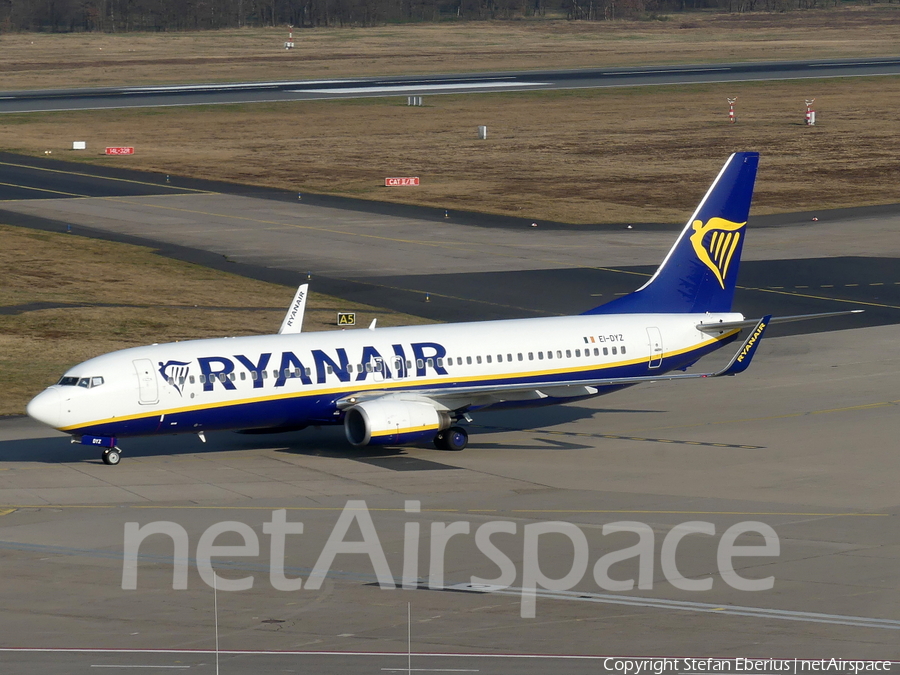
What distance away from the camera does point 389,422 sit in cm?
4678

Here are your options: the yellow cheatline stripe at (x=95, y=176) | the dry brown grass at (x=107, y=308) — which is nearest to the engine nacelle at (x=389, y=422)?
the dry brown grass at (x=107, y=308)

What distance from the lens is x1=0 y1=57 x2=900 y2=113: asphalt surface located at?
169m

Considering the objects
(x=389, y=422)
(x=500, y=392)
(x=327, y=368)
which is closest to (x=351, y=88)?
(x=327, y=368)

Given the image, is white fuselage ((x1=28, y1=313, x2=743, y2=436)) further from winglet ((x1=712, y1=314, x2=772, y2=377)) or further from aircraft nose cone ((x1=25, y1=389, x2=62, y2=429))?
winglet ((x1=712, y1=314, x2=772, y2=377))

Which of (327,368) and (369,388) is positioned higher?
(327,368)

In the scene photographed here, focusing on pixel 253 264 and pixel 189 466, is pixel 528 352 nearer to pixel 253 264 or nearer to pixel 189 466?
pixel 189 466

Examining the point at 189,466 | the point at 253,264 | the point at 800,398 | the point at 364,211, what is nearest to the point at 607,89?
the point at 364,211

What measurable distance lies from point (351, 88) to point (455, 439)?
139399 mm

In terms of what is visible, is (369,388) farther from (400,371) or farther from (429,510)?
(429,510)

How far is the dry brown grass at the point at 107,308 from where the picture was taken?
63781 mm

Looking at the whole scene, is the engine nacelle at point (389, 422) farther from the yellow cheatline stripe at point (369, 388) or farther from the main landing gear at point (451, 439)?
the yellow cheatline stripe at point (369, 388)

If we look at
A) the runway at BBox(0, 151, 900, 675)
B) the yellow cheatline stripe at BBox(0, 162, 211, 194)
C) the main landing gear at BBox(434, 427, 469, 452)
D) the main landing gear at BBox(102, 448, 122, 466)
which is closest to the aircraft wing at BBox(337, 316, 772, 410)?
the main landing gear at BBox(434, 427, 469, 452)

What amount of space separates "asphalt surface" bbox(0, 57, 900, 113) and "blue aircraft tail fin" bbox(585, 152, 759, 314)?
117884 millimetres

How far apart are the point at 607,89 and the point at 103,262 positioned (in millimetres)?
101312
